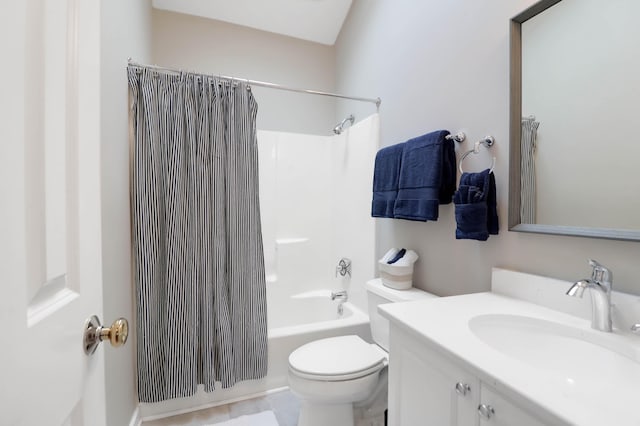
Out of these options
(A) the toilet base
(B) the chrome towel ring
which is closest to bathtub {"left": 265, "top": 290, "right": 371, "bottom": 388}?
(A) the toilet base

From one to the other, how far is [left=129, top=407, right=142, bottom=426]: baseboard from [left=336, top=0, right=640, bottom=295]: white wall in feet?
5.55

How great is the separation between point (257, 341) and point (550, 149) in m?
1.77

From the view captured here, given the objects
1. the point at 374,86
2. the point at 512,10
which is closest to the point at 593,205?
the point at 512,10

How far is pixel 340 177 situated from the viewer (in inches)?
102

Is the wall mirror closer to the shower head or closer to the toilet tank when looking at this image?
the toilet tank

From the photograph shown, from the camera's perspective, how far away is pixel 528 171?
1099 millimetres

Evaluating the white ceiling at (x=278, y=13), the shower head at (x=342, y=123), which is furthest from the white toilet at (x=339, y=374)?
the white ceiling at (x=278, y=13)

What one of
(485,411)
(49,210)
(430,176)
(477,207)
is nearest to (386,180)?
(430,176)

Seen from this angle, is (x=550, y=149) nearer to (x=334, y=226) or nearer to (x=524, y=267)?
(x=524, y=267)

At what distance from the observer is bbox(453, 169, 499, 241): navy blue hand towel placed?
3.76 ft

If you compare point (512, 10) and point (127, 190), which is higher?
point (512, 10)

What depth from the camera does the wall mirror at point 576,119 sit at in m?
0.84

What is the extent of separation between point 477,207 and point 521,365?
0.64 meters

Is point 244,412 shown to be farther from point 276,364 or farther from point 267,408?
point 276,364
